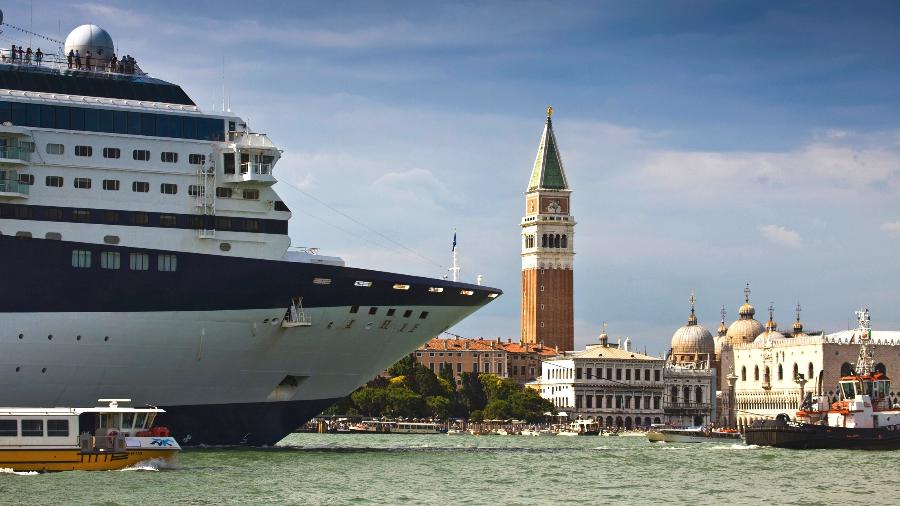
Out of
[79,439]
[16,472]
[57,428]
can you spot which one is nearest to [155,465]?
[79,439]

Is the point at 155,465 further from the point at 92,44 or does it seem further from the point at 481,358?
the point at 481,358

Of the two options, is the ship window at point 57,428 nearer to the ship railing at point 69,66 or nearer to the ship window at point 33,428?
the ship window at point 33,428

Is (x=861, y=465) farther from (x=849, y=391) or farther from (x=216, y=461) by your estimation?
(x=216, y=461)

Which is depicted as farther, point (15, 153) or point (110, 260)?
point (15, 153)

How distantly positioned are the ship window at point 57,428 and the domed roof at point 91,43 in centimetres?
1639

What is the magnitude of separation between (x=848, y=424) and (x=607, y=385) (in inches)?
3706

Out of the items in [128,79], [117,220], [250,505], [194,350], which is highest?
[128,79]

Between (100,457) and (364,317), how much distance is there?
40.3 feet

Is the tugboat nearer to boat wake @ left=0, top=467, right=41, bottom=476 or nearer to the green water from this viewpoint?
the green water

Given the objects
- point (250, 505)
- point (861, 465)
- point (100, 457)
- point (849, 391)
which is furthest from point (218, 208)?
point (849, 391)

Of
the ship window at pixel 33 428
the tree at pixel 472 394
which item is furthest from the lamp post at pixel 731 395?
the ship window at pixel 33 428

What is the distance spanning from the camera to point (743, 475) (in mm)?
57219

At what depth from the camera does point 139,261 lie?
54562 mm

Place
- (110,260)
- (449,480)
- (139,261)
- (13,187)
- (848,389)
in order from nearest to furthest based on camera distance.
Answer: (449,480) < (110,260) < (139,261) < (13,187) < (848,389)
